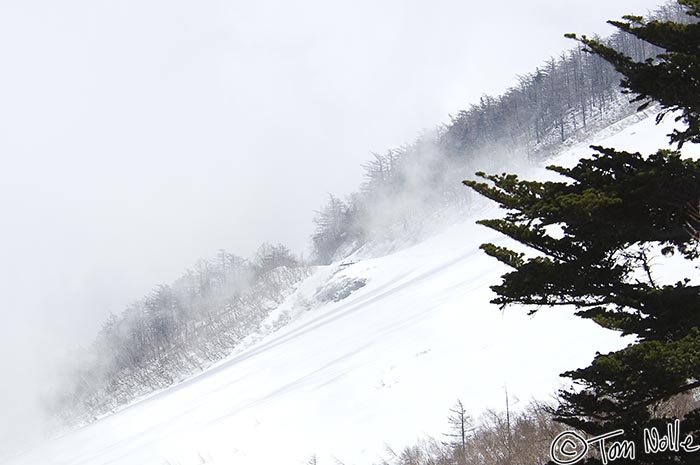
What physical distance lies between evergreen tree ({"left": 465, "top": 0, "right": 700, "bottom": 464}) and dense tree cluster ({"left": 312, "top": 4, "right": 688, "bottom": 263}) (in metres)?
73.5

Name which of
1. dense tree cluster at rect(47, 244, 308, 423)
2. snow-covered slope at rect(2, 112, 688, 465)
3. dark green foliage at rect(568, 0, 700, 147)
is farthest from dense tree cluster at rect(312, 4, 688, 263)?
dark green foliage at rect(568, 0, 700, 147)

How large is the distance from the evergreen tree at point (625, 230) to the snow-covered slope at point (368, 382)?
1045 cm

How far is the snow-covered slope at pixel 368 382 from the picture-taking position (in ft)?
51.5

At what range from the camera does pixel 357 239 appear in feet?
313

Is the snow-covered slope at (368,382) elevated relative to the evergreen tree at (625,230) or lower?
lower

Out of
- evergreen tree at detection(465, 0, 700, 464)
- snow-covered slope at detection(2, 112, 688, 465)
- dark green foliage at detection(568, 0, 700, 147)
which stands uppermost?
dark green foliage at detection(568, 0, 700, 147)

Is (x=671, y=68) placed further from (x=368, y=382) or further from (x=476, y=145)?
(x=476, y=145)

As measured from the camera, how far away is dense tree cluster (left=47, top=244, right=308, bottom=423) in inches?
2482

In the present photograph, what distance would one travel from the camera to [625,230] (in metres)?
4.02

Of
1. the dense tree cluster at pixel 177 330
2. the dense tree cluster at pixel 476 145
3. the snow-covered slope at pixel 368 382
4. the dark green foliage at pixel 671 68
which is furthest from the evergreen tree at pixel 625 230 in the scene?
the dense tree cluster at pixel 476 145

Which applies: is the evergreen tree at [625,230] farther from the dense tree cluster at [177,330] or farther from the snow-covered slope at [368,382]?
the dense tree cluster at [177,330]

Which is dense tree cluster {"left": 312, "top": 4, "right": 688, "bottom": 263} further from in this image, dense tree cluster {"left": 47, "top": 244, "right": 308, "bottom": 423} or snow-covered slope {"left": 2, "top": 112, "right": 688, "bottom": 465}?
snow-covered slope {"left": 2, "top": 112, "right": 688, "bottom": 465}

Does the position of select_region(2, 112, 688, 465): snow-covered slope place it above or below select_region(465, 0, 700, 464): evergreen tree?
below

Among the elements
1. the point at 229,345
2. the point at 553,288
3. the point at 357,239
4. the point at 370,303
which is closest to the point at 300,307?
the point at 229,345
